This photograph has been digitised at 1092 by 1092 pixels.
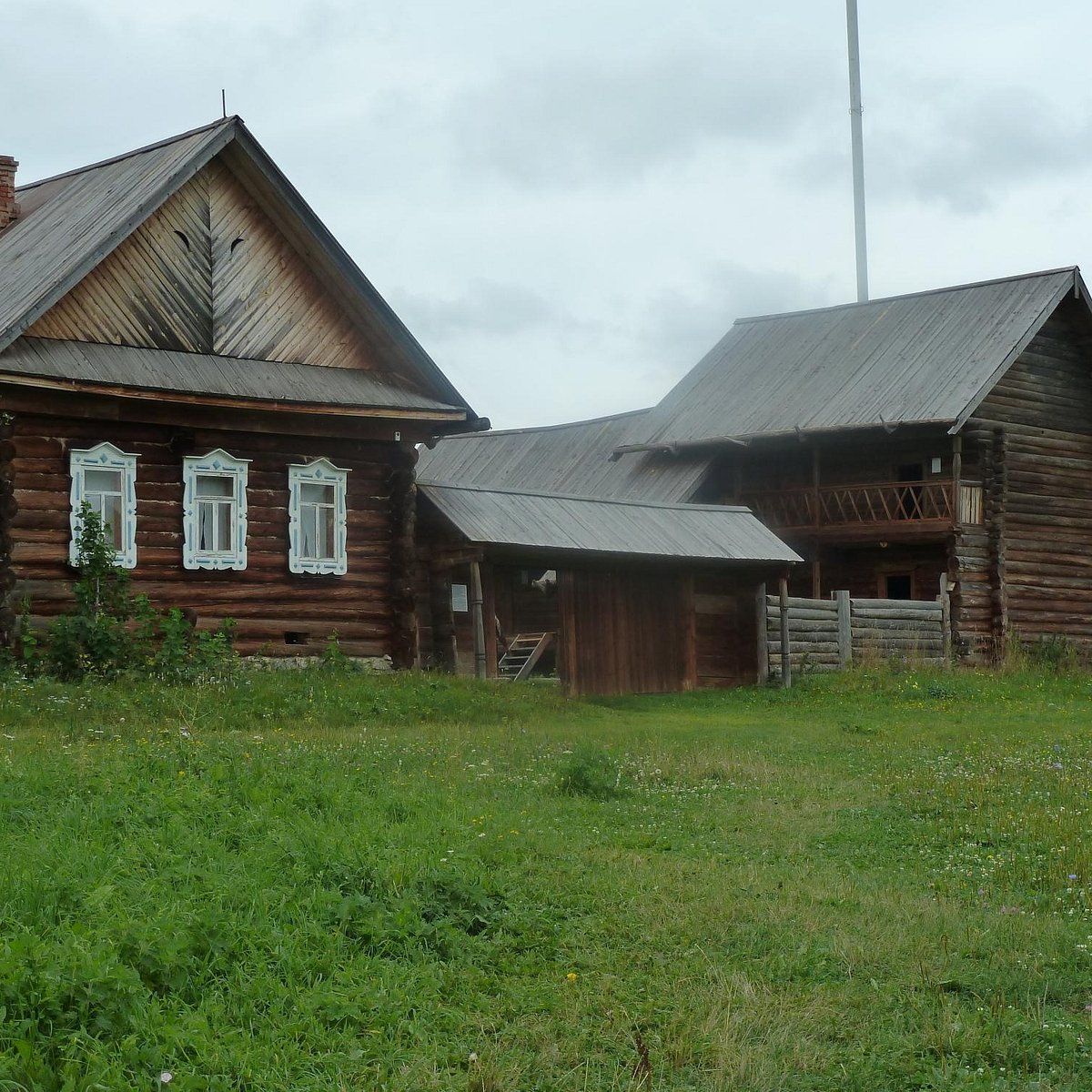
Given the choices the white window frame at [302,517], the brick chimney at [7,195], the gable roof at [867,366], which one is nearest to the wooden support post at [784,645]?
the gable roof at [867,366]

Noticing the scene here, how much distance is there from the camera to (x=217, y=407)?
20.9m

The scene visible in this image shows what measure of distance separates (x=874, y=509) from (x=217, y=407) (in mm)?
16456

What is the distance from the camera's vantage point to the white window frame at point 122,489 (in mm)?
19875

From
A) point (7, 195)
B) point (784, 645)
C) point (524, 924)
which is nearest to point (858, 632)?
point (784, 645)

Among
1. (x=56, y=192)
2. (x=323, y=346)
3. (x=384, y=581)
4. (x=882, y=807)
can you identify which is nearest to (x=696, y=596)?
(x=384, y=581)

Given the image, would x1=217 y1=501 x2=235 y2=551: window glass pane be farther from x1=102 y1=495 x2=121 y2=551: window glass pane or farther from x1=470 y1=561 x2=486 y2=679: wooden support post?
x1=470 y1=561 x2=486 y2=679: wooden support post

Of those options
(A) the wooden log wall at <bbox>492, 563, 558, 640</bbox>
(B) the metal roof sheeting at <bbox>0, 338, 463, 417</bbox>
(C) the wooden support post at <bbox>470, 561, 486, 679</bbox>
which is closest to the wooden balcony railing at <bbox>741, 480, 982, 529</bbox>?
(A) the wooden log wall at <bbox>492, 563, 558, 640</bbox>

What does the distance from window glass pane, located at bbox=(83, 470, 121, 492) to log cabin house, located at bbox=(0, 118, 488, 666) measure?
0.03 m

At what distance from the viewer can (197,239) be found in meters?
22.3

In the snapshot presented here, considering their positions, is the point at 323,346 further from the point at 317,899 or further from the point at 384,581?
the point at 317,899

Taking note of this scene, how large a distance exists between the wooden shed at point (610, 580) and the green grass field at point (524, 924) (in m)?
9.54

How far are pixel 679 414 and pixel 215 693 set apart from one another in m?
21.0

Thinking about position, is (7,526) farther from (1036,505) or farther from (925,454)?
(1036,505)

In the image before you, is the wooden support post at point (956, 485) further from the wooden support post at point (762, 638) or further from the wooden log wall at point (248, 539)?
the wooden log wall at point (248, 539)
